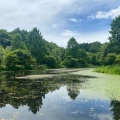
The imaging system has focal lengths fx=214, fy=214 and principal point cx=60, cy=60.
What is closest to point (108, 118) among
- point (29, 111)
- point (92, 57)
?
point (29, 111)

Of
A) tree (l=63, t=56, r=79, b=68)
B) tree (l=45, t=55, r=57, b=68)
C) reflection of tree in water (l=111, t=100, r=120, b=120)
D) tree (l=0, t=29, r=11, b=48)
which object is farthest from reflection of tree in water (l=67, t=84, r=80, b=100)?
tree (l=0, t=29, r=11, b=48)

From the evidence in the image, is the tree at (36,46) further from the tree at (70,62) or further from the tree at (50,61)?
the tree at (70,62)

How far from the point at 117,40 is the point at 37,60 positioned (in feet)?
94.4

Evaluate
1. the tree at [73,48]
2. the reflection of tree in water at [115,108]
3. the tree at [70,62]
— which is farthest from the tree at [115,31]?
the reflection of tree in water at [115,108]

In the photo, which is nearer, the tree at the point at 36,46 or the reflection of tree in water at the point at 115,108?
the reflection of tree in water at the point at 115,108

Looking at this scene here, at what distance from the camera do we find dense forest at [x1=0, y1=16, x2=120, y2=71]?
56562mm

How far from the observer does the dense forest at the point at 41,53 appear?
186 ft

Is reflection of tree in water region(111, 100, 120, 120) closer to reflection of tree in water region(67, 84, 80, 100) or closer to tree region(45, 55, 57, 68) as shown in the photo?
reflection of tree in water region(67, 84, 80, 100)

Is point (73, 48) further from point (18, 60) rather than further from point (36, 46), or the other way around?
point (18, 60)

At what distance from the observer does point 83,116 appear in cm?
1017

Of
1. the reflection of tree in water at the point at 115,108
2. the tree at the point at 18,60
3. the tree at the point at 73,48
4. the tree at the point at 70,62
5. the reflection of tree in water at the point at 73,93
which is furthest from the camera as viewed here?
the tree at the point at 73,48

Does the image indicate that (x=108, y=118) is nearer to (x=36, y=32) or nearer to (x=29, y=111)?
(x=29, y=111)

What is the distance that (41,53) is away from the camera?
74688 millimetres

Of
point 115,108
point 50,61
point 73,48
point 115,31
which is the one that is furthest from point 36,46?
point 115,108
